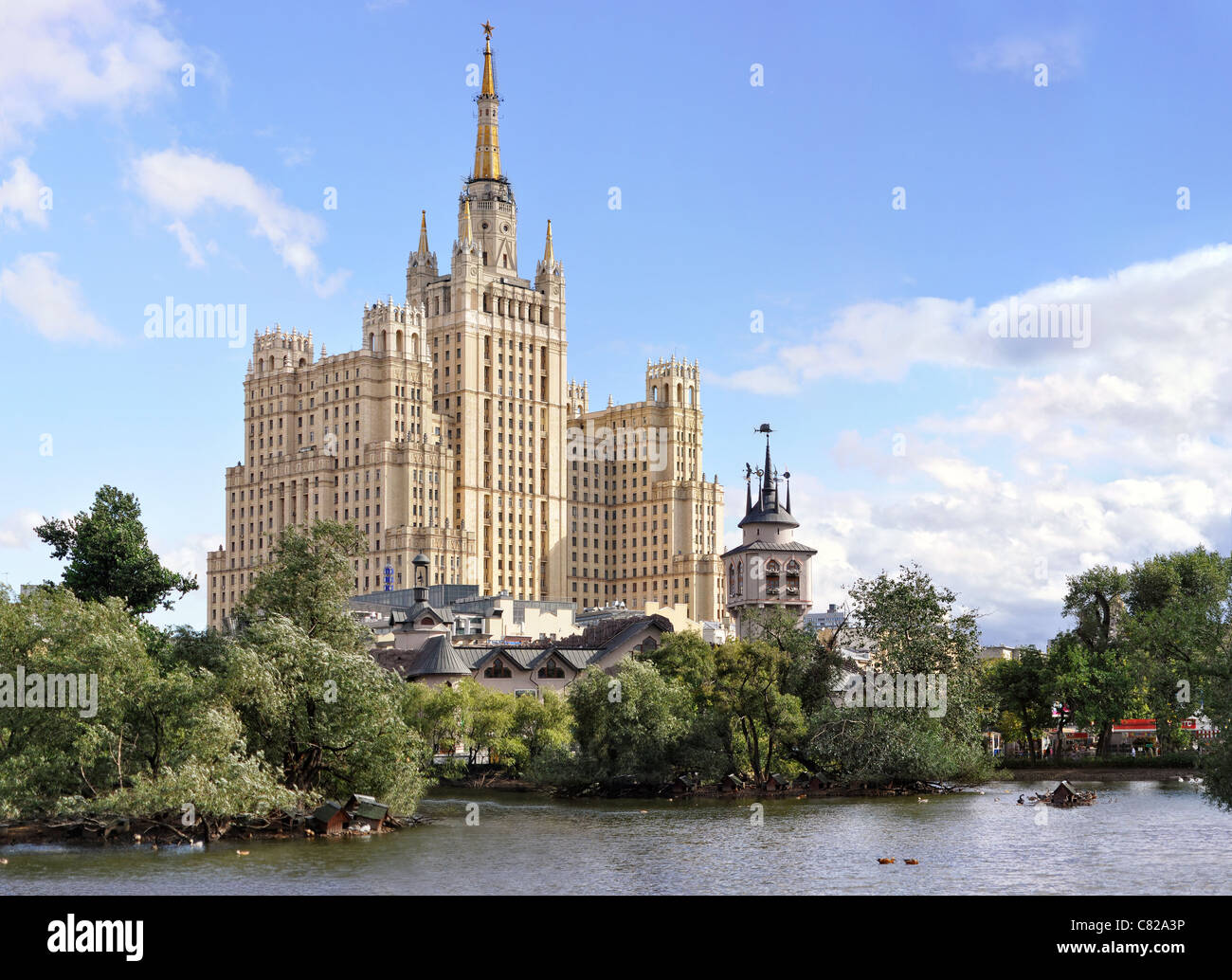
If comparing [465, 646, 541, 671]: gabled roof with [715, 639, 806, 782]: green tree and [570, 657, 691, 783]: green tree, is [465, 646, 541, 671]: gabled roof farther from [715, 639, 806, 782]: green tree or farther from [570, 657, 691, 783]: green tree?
[715, 639, 806, 782]: green tree

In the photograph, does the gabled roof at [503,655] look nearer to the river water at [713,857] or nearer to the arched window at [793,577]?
the arched window at [793,577]

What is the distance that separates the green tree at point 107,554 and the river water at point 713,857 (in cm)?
2700

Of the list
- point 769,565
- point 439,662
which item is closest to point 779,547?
point 769,565

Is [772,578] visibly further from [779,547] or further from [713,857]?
[713,857]

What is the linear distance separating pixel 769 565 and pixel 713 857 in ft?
225

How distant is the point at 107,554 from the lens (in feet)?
309

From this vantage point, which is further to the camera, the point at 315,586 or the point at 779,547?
the point at 779,547

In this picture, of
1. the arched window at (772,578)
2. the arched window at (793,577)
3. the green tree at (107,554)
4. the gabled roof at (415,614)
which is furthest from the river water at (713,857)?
the gabled roof at (415,614)

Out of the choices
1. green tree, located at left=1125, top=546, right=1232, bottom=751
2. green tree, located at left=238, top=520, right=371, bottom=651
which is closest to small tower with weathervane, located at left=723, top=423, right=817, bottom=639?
green tree, located at left=1125, top=546, right=1232, bottom=751

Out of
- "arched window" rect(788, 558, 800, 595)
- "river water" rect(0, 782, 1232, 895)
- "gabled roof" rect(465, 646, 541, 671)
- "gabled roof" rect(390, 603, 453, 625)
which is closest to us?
"river water" rect(0, 782, 1232, 895)

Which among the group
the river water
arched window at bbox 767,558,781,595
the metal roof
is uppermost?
arched window at bbox 767,558,781,595

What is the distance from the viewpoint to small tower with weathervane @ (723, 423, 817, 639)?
4956 inches

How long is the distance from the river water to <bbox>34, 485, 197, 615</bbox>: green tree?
88.6 ft

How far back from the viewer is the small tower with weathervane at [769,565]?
4956 inches
